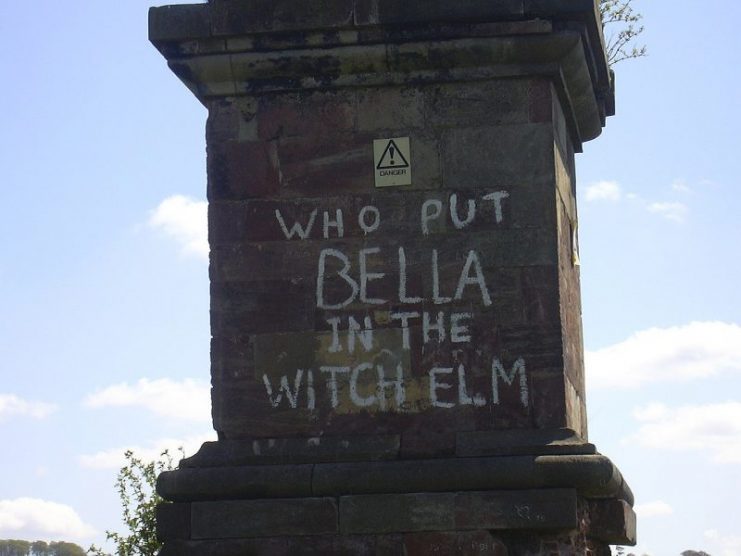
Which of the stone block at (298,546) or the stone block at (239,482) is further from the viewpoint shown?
the stone block at (239,482)

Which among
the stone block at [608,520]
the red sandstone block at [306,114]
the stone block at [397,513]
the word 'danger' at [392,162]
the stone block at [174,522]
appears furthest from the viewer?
the red sandstone block at [306,114]

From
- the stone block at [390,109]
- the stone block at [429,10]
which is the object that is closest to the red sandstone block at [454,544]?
the stone block at [390,109]

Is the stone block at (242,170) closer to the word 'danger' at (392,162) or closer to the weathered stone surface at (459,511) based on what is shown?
the word 'danger' at (392,162)

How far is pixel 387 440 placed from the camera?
336 inches

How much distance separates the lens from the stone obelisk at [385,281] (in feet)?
27.4

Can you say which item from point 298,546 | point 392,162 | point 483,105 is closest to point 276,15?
point 392,162

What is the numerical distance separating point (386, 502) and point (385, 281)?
4.31ft

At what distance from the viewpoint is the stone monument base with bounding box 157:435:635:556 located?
816 cm

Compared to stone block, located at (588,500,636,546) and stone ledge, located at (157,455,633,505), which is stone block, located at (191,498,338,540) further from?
stone block, located at (588,500,636,546)

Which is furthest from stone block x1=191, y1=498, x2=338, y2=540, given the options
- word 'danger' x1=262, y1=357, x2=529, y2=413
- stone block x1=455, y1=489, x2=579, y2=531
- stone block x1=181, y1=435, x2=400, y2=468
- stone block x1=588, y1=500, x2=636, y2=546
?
stone block x1=588, y1=500, x2=636, y2=546

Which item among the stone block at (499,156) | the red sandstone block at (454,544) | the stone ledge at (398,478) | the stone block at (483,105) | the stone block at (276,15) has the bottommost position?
the red sandstone block at (454,544)

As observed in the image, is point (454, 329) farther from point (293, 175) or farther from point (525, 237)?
point (293, 175)

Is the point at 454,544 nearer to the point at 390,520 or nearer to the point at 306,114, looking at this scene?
the point at 390,520

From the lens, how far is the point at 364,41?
28.8 ft
